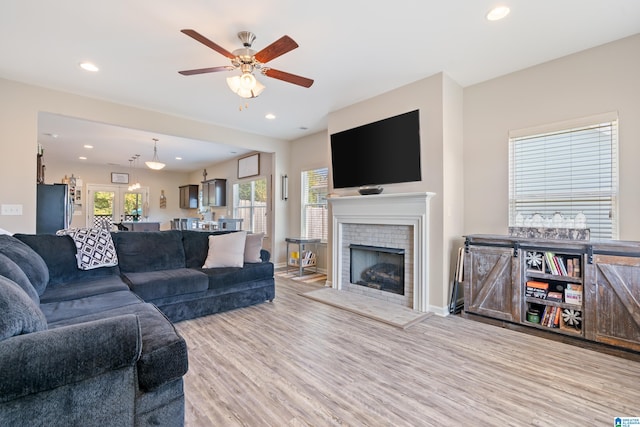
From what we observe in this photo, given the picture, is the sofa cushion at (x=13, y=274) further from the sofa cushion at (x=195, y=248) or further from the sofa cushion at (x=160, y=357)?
the sofa cushion at (x=195, y=248)

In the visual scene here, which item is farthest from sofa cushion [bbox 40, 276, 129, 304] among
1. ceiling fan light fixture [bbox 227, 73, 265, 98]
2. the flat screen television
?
the flat screen television

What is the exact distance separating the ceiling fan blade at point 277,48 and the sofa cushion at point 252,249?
2.28 metres

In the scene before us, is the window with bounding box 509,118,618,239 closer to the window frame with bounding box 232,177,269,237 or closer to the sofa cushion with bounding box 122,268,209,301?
the sofa cushion with bounding box 122,268,209,301

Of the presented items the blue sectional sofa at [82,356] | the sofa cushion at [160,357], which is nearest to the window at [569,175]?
the sofa cushion at [160,357]

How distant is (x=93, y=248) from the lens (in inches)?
121

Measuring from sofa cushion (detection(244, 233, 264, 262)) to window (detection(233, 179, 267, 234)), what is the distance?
9.47ft

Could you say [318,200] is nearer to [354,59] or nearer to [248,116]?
[248,116]

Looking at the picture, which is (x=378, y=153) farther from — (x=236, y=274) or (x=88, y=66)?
(x=88, y=66)

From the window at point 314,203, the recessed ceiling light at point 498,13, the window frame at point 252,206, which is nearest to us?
the recessed ceiling light at point 498,13

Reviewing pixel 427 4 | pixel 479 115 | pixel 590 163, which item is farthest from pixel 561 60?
pixel 427 4

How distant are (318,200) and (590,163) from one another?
395cm

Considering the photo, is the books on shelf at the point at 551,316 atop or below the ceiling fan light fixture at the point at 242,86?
below

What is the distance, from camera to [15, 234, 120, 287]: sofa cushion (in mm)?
2824

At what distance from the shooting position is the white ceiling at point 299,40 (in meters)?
2.34
